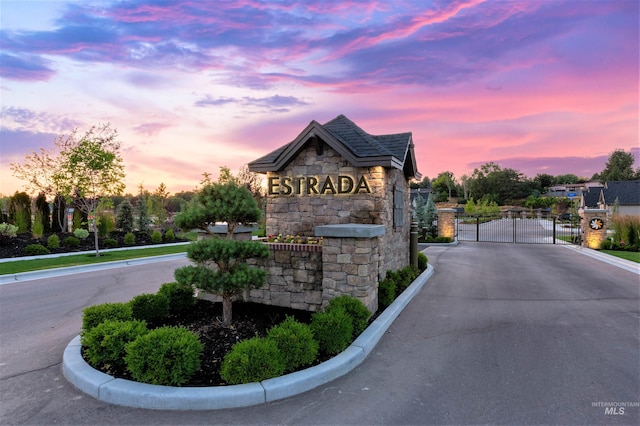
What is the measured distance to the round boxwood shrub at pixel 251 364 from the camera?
368 cm

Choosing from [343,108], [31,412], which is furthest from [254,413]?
[343,108]

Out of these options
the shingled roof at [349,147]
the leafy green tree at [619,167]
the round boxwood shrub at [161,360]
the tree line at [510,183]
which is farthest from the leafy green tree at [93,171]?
the leafy green tree at [619,167]

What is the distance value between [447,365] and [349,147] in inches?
215

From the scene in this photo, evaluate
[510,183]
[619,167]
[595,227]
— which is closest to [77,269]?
[595,227]

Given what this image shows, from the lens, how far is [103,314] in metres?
4.78

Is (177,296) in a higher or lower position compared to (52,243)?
lower

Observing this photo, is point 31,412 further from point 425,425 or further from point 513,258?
point 513,258

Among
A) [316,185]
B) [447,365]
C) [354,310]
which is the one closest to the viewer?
[447,365]

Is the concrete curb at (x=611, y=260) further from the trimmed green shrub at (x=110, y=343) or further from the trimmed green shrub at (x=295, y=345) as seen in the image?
the trimmed green shrub at (x=110, y=343)

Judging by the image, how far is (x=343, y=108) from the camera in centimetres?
1309

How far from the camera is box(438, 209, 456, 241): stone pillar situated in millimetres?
21734

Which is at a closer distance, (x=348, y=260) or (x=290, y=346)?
(x=290, y=346)

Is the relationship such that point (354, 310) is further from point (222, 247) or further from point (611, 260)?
point (611, 260)

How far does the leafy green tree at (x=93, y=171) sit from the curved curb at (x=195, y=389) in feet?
38.6
